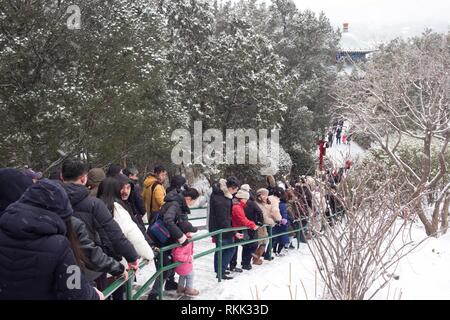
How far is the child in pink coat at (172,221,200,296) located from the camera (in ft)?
16.6

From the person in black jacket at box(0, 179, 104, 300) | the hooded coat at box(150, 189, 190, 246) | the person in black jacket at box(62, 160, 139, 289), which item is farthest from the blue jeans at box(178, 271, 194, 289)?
the person in black jacket at box(0, 179, 104, 300)

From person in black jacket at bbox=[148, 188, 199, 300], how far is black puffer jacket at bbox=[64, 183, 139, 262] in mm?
1399

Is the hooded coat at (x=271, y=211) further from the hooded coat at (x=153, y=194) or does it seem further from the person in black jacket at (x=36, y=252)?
the person in black jacket at (x=36, y=252)

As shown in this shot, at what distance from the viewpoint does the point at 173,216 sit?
486 cm

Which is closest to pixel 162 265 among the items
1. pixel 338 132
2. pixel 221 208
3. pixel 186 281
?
pixel 186 281

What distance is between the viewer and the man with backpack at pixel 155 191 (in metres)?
6.15

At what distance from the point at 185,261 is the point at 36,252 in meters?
2.99

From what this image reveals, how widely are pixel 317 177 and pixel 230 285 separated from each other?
1890 mm

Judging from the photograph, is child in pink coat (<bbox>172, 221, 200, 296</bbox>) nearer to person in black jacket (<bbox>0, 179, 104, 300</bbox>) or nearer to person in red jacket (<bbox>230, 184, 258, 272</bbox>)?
person in red jacket (<bbox>230, 184, 258, 272</bbox>)

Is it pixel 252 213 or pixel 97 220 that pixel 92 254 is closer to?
pixel 97 220

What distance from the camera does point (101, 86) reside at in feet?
36.1

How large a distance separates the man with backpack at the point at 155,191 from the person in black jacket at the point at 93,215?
104 inches

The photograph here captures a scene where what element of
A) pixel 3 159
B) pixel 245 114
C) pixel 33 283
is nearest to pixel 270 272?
pixel 33 283

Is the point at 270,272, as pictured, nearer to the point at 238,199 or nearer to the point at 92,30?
the point at 238,199
